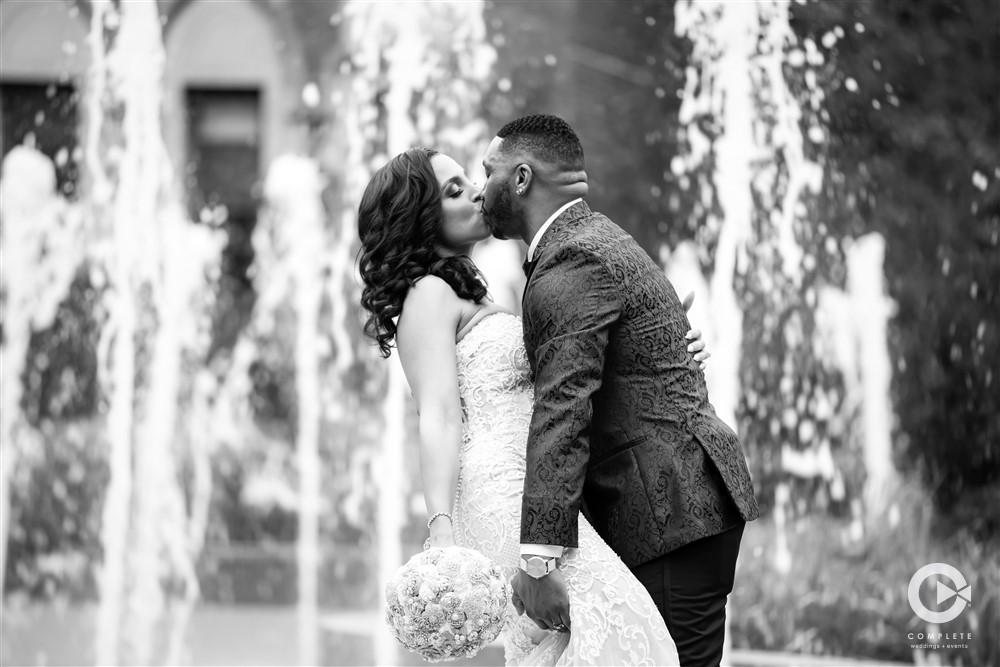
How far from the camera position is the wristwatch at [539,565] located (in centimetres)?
262

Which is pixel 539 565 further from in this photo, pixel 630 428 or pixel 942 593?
pixel 942 593

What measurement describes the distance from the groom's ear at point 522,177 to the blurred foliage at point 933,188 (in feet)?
15.7

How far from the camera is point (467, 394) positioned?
3.20m

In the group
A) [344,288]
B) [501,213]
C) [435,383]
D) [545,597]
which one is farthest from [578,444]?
[344,288]

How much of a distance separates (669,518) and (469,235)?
110 cm

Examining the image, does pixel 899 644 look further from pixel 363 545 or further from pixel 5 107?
pixel 5 107

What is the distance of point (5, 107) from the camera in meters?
9.97

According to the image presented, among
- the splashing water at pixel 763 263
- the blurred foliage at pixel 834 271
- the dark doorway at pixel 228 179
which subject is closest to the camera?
the blurred foliage at pixel 834 271

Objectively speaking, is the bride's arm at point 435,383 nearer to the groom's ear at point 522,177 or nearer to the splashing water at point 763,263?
the groom's ear at point 522,177

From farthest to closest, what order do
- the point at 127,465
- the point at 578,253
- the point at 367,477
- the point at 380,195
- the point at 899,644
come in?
1. the point at 367,477
2. the point at 127,465
3. the point at 899,644
4. the point at 380,195
5. the point at 578,253

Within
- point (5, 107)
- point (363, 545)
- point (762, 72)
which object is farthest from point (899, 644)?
point (5, 107)

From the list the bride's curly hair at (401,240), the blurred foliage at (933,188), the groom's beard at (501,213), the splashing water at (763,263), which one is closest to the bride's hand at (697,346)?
the groom's beard at (501,213)

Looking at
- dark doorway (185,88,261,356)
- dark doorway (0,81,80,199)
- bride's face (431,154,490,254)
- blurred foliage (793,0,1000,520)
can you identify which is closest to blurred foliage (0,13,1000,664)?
blurred foliage (793,0,1000,520)

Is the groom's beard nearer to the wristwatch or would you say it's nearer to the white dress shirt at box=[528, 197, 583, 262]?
the white dress shirt at box=[528, 197, 583, 262]
